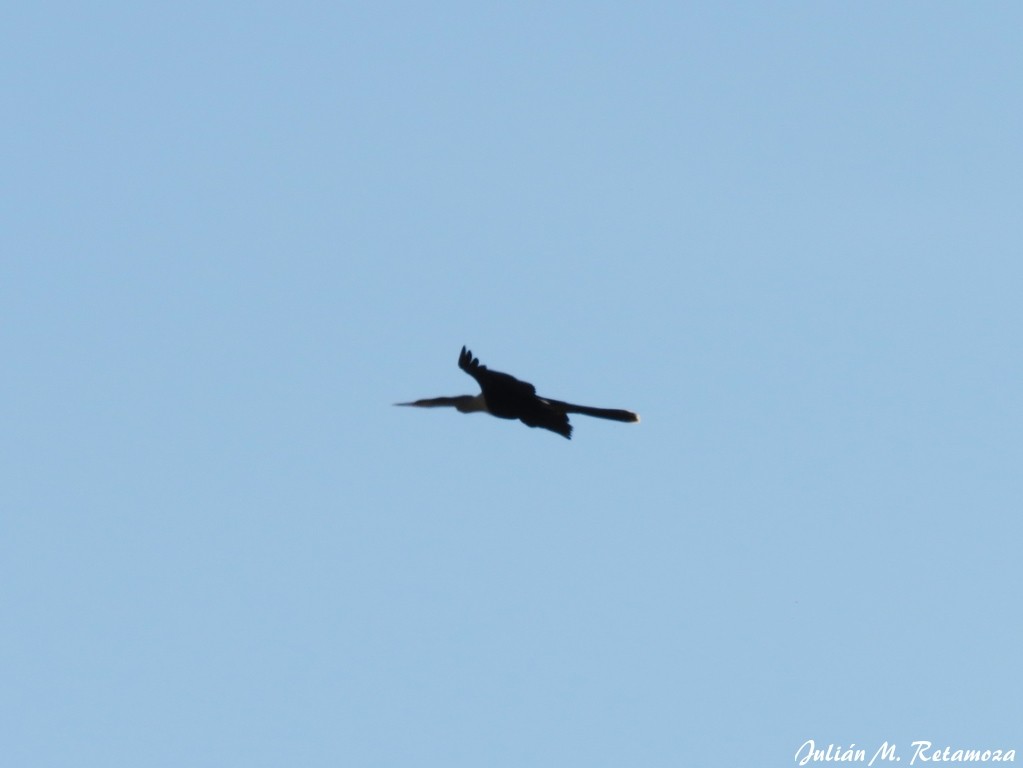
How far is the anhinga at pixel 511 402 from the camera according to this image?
2766 cm

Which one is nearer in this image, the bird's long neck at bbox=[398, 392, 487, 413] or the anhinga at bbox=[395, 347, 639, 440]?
the anhinga at bbox=[395, 347, 639, 440]

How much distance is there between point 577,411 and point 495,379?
1.71 meters

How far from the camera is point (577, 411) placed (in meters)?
29.0

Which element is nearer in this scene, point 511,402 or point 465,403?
point 511,402

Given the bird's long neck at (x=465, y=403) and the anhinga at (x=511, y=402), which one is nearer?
the anhinga at (x=511, y=402)

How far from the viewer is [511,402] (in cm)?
2798

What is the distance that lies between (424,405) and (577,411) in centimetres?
209

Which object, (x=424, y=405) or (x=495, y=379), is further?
(x=424, y=405)

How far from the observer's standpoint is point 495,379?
27641mm

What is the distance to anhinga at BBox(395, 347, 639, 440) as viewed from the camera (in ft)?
90.7

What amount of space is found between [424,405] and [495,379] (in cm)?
250
